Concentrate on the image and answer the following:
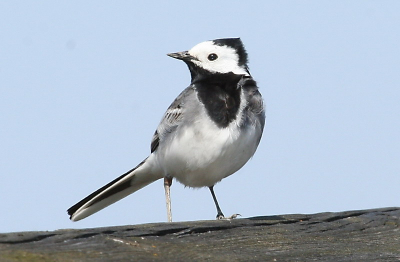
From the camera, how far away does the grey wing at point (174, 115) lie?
6.77m

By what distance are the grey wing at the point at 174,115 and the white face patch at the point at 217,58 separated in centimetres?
45

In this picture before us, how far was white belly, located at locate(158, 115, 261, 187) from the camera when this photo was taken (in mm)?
6438

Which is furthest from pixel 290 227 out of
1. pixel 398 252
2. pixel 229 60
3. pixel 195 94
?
pixel 229 60

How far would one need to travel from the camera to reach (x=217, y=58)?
7.30 meters

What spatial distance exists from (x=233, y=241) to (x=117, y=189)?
3.56 metres

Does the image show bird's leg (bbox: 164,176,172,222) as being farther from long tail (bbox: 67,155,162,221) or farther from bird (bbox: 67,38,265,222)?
long tail (bbox: 67,155,162,221)

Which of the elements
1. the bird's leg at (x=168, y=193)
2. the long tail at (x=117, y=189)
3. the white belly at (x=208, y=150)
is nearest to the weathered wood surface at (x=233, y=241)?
the white belly at (x=208, y=150)

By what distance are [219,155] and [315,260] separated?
2505 millimetres

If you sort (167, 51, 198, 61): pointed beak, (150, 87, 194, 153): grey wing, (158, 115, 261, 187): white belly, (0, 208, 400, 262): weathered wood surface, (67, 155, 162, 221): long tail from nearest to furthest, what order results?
(0, 208, 400, 262): weathered wood surface < (158, 115, 261, 187): white belly < (150, 87, 194, 153): grey wing < (67, 155, 162, 221): long tail < (167, 51, 198, 61): pointed beak

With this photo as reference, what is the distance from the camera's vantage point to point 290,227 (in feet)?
15.0

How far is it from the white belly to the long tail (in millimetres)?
500

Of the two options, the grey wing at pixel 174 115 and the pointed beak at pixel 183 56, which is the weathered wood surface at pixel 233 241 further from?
the pointed beak at pixel 183 56

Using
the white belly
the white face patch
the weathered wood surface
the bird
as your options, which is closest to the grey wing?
the bird

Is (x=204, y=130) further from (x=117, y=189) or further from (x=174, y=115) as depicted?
(x=117, y=189)
